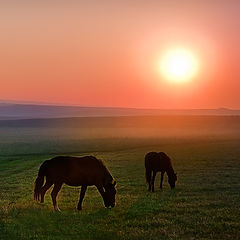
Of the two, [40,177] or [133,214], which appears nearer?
[133,214]

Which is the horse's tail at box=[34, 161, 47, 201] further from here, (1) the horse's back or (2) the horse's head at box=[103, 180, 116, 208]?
(1) the horse's back

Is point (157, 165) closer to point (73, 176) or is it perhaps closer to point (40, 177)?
point (73, 176)

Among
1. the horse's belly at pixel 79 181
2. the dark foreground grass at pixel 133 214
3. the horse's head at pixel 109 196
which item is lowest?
the dark foreground grass at pixel 133 214

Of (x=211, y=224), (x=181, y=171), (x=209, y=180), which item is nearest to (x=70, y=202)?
(x=211, y=224)

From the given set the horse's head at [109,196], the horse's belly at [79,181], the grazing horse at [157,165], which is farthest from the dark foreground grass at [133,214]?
the horse's belly at [79,181]

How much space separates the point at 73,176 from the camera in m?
19.2

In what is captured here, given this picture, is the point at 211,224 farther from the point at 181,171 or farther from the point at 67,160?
the point at 181,171

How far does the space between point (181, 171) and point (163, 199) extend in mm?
15290

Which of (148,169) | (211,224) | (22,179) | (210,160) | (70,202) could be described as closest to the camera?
(211,224)

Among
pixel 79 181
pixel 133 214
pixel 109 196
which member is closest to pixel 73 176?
pixel 79 181

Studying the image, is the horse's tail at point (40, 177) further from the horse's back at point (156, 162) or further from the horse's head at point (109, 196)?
the horse's back at point (156, 162)

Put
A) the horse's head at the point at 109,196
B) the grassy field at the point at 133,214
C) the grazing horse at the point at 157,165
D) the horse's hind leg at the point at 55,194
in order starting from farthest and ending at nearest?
the grazing horse at the point at 157,165 → the horse's head at the point at 109,196 → the horse's hind leg at the point at 55,194 → the grassy field at the point at 133,214

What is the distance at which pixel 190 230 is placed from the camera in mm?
14984

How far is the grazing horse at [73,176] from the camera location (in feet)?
62.7
